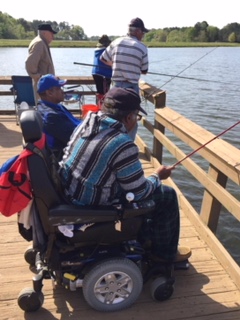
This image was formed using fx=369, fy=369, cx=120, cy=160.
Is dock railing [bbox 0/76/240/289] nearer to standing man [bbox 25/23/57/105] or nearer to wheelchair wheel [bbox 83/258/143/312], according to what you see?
wheelchair wheel [bbox 83/258/143/312]

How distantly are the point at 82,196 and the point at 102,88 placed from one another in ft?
13.2

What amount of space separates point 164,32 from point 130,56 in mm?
37336

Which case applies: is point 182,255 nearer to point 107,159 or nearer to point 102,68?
point 107,159

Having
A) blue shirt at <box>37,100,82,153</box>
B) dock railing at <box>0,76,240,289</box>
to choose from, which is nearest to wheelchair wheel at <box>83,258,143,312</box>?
dock railing at <box>0,76,240,289</box>

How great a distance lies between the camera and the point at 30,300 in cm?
231

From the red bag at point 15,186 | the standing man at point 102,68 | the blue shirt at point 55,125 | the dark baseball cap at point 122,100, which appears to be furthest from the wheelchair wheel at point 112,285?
the standing man at point 102,68

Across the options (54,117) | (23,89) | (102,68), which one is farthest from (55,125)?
(23,89)

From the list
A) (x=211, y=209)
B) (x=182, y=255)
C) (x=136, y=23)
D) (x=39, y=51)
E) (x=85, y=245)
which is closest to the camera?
(x=85, y=245)

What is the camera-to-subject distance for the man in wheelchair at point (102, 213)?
2102 mm

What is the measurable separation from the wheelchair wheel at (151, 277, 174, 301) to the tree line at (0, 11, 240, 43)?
4420 mm

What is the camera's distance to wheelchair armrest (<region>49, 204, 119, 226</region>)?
6.98 ft

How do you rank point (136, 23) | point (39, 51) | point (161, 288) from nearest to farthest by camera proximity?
point (161, 288), point (136, 23), point (39, 51)

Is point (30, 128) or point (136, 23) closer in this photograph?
point (30, 128)

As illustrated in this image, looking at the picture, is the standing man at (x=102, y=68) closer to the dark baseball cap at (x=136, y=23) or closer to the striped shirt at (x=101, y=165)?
the dark baseball cap at (x=136, y=23)
